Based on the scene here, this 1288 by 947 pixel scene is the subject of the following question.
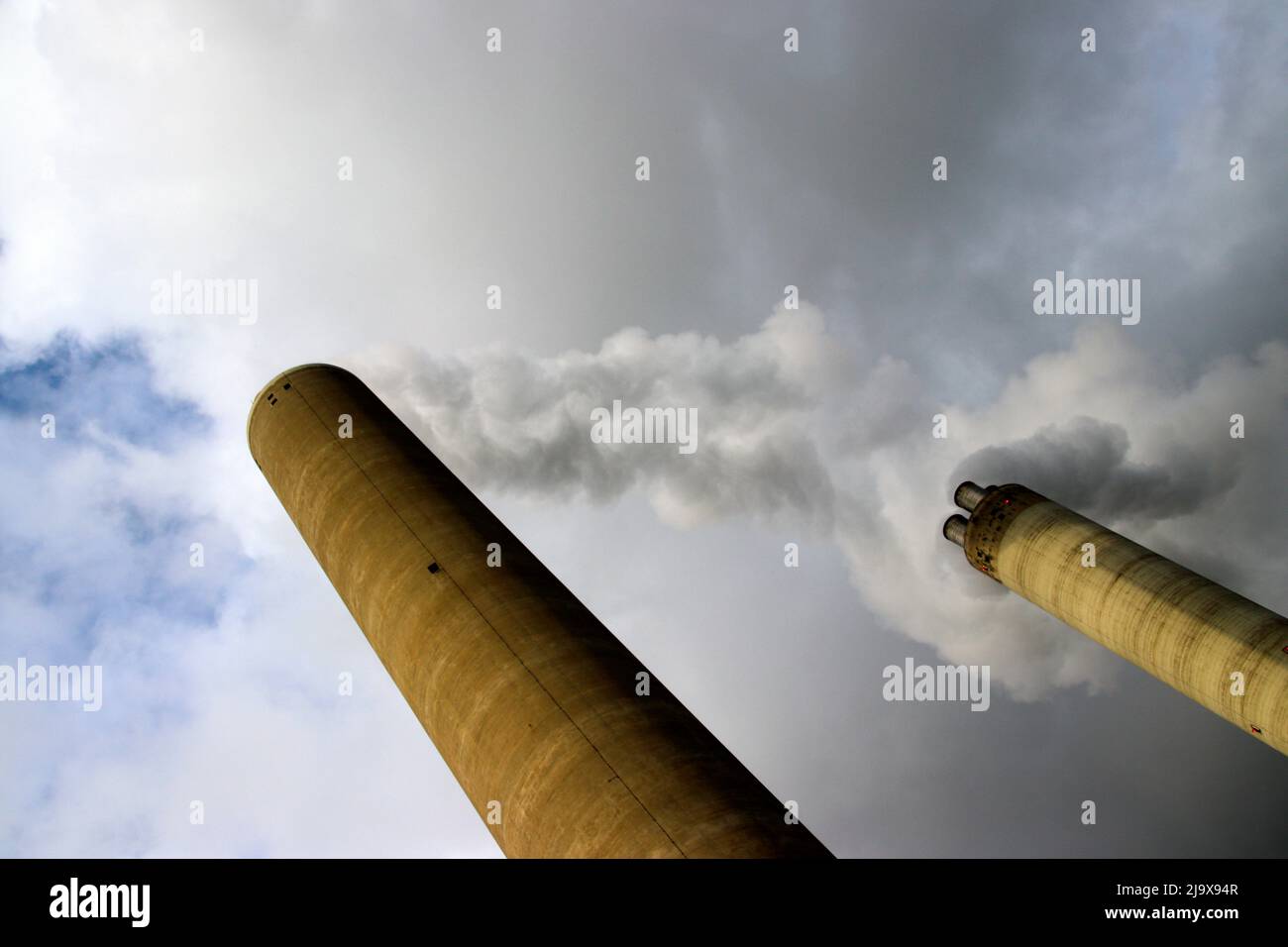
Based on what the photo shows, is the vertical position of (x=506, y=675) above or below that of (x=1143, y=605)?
below

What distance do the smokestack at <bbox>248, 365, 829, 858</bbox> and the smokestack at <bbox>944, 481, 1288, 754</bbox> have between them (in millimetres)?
19954

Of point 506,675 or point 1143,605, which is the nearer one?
point 506,675

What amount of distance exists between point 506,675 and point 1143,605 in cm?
2338

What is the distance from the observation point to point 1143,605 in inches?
1006

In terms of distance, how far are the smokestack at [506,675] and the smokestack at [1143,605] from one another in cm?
1995

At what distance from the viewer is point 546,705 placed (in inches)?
469

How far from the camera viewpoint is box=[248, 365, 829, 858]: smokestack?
10.4 m

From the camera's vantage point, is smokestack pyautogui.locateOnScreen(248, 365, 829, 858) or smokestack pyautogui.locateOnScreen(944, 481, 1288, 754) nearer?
smokestack pyautogui.locateOnScreen(248, 365, 829, 858)

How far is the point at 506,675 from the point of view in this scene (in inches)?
493

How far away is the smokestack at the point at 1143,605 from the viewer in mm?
22703

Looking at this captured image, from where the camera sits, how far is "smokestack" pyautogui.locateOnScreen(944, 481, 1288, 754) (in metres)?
22.7
